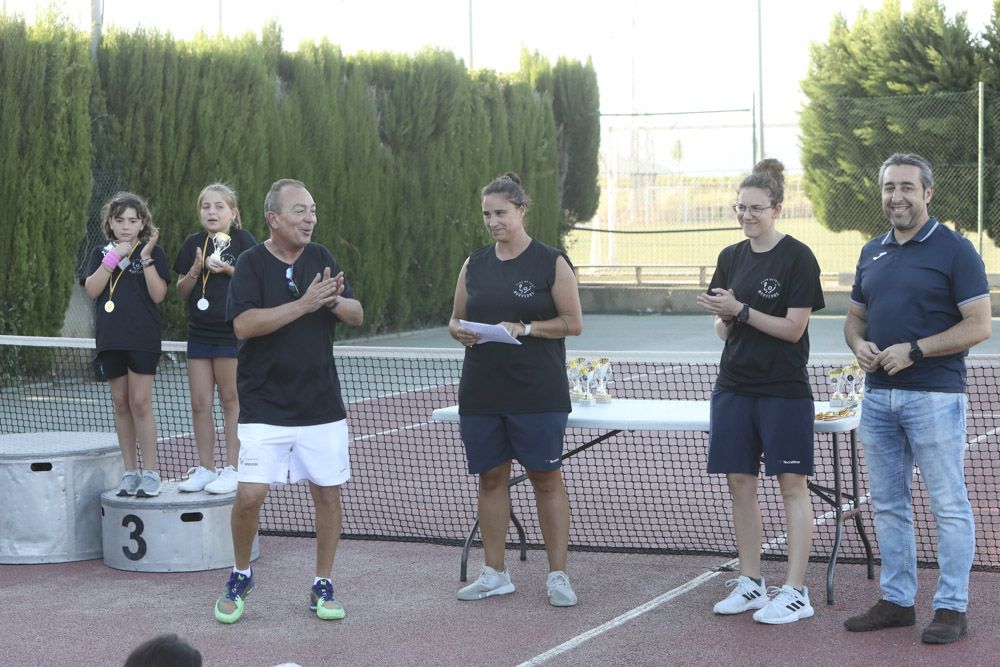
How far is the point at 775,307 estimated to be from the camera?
18.2ft

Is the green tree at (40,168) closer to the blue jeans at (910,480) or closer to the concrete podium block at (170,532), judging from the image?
the concrete podium block at (170,532)

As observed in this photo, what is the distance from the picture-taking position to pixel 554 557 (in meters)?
6.00

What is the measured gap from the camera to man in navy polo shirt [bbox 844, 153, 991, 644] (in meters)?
5.13

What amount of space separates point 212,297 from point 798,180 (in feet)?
69.7

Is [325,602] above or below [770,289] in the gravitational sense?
below

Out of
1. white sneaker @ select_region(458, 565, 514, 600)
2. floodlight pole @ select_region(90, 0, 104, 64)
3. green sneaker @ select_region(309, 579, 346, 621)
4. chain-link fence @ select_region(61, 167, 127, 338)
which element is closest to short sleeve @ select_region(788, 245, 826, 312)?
white sneaker @ select_region(458, 565, 514, 600)

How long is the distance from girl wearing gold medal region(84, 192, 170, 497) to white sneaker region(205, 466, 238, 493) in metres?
0.27

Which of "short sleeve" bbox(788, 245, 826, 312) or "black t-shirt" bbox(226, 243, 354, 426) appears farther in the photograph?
"black t-shirt" bbox(226, 243, 354, 426)

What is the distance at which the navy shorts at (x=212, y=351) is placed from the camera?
274 inches

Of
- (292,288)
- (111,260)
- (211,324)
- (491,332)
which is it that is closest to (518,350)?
(491,332)

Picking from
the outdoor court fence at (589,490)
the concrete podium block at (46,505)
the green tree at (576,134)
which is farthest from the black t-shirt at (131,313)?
the green tree at (576,134)

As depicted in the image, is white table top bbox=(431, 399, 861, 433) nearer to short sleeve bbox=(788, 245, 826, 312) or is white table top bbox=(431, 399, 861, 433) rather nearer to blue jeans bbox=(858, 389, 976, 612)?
blue jeans bbox=(858, 389, 976, 612)

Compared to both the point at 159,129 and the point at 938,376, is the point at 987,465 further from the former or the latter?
the point at 159,129

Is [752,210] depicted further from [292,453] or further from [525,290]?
[292,453]
